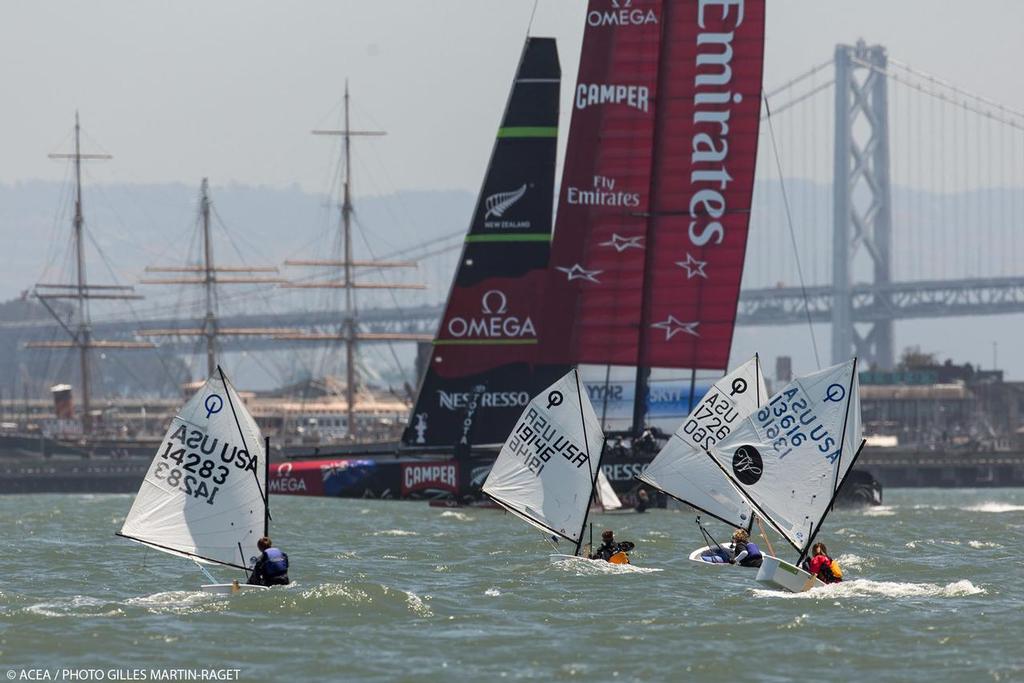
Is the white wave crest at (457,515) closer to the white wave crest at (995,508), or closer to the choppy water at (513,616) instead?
the choppy water at (513,616)

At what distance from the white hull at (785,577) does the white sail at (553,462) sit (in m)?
5.79

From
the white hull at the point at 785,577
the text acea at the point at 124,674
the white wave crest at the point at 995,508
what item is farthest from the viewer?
the white wave crest at the point at 995,508

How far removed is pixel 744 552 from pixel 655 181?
862 inches

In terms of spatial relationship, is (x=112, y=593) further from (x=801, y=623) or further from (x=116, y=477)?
(x=116, y=477)

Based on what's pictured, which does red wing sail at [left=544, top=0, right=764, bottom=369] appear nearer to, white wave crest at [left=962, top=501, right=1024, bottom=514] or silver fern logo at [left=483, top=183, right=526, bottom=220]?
silver fern logo at [left=483, top=183, right=526, bottom=220]

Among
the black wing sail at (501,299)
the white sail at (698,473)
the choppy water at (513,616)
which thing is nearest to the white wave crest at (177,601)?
the choppy water at (513,616)

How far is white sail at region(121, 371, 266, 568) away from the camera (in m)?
31.3

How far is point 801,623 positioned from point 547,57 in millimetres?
30658

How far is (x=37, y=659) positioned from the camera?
25.5m

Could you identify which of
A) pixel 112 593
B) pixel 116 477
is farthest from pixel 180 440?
pixel 116 477

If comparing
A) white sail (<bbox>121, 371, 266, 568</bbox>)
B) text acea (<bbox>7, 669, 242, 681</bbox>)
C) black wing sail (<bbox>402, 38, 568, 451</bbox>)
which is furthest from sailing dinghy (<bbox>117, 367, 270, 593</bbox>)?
black wing sail (<bbox>402, 38, 568, 451</bbox>)

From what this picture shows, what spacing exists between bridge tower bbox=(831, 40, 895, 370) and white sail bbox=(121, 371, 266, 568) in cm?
12797

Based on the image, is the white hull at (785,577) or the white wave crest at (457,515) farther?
the white wave crest at (457,515)

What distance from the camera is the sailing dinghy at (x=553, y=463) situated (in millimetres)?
37969
